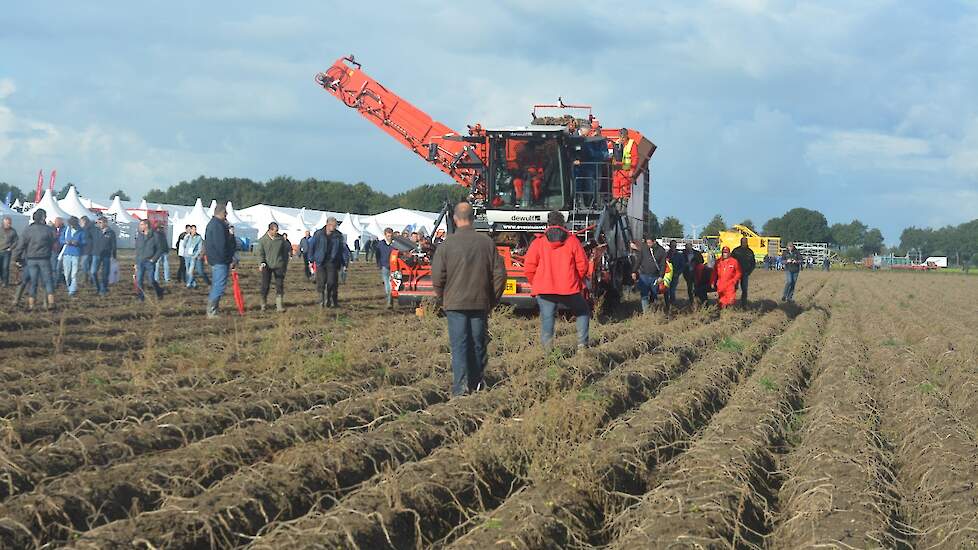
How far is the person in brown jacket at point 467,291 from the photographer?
839 centimetres

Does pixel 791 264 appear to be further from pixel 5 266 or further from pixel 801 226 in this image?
Answer: pixel 801 226

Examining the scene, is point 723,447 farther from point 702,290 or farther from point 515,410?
point 702,290

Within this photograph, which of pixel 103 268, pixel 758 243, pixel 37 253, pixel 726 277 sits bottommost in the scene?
pixel 726 277

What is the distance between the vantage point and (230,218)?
165 feet

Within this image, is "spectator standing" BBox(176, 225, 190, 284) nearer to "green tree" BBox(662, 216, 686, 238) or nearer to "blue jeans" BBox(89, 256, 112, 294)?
"blue jeans" BBox(89, 256, 112, 294)

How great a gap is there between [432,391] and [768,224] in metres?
146

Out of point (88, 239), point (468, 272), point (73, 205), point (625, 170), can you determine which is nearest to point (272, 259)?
point (88, 239)

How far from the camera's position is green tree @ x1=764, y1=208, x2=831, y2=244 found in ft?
475

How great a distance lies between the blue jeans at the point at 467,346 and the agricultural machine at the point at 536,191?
680 cm

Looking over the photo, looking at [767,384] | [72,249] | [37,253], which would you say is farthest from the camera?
[72,249]

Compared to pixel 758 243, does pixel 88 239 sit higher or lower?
lower

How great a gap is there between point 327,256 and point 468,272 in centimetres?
901

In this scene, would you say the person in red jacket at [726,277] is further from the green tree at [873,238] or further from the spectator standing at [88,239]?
the green tree at [873,238]

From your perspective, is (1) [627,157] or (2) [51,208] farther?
(2) [51,208]
